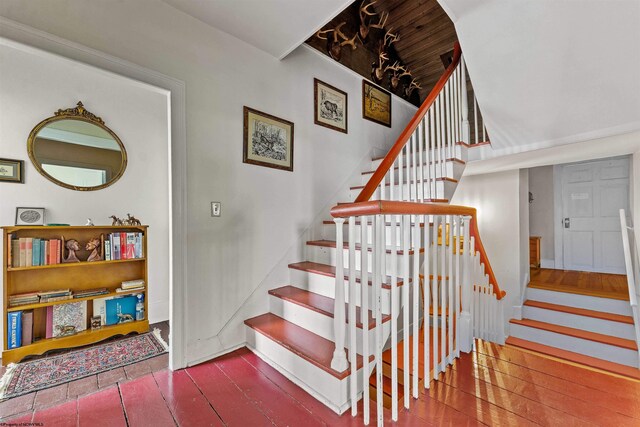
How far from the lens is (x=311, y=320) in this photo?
73.8 inches

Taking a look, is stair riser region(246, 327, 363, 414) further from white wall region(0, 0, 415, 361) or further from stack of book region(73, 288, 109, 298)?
stack of book region(73, 288, 109, 298)

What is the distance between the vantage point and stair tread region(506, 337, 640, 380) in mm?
2777

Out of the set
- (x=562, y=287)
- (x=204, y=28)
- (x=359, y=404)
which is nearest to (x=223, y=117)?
(x=204, y=28)

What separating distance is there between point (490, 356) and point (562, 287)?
3101 mm

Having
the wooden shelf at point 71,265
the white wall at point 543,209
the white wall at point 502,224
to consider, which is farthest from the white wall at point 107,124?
the white wall at point 543,209

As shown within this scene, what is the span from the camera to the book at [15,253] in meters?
2.05

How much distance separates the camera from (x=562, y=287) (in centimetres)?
383

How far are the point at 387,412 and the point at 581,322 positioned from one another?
3.64 meters

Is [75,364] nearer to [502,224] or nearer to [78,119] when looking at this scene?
[78,119]

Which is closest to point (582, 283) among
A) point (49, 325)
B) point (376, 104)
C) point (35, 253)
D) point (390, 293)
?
point (376, 104)

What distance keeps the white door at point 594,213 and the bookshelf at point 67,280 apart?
666cm

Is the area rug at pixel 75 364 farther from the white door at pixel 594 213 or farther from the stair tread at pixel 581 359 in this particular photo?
the white door at pixel 594 213

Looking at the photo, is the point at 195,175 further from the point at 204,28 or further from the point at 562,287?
the point at 562,287

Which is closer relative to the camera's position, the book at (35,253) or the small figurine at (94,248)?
the book at (35,253)
